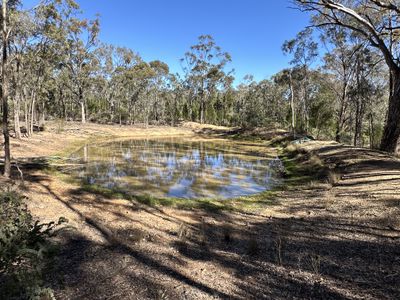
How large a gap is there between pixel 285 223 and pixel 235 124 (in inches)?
2402

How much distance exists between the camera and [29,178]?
38.9ft

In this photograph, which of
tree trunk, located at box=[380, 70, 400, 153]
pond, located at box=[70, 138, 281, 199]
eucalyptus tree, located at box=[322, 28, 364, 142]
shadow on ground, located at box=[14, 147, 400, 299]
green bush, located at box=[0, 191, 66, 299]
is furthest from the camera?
eucalyptus tree, located at box=[322, 28, 364, 142]

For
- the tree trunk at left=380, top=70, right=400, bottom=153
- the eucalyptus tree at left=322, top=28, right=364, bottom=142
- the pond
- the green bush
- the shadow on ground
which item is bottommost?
the pond

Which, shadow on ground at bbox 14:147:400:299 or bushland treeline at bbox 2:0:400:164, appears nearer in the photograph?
shadow on ground at bbox 14:147:400:299

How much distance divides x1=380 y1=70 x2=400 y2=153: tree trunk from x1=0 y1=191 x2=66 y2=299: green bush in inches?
621

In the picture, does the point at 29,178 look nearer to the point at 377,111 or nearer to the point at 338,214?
the point at 338,214

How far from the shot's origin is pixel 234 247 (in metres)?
6.28

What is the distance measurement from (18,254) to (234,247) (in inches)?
166

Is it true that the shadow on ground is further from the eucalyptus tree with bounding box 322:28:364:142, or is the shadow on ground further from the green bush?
the eucalyptus tree with bounding box 322:28:364:142

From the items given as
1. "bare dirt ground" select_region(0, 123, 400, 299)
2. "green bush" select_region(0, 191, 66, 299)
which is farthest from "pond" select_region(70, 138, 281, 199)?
"green bush" select_region(0, 191, 66, 299)

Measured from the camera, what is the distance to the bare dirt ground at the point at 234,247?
14.5 feet

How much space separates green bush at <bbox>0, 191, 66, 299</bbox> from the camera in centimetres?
288

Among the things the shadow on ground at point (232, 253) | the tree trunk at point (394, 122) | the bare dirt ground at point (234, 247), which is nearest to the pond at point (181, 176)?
the bare dirt ground at point (234, 247)

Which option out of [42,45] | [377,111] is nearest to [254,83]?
[377,111]
